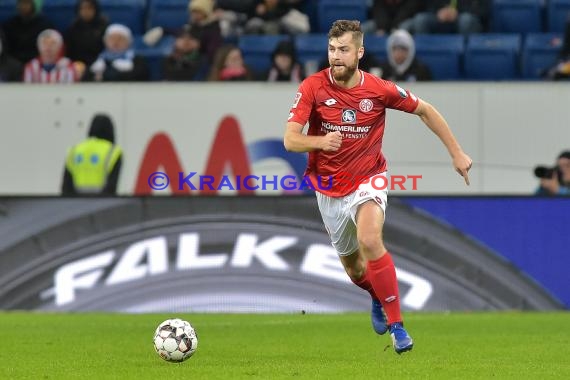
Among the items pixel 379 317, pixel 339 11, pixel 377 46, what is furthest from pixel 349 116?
pixel 339 11

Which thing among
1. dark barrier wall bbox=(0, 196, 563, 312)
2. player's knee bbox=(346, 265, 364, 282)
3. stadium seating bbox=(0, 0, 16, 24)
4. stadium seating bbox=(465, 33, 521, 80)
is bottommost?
dark barrier wall bbox=(0, 196, 563, 312)

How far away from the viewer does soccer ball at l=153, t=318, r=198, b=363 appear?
359 inches

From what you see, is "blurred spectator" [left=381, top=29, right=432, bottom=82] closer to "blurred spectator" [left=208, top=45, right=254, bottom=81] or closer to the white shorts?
"blurred spectator" [left=208, top=45, right=254, bottom=81]

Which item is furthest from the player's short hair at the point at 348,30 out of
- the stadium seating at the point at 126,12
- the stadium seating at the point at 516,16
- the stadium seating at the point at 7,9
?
the stadium seating at the point at 7,9

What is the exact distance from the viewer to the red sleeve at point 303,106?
32.8ft

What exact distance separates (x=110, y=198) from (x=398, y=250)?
3240 mm

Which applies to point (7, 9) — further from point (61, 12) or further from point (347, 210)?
point (347, 210)

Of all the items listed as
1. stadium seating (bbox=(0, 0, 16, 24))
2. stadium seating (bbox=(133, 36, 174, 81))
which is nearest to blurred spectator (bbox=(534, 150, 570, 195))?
stadium seating (bbox=(133, 36, 174, 81))

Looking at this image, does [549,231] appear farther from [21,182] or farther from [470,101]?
[21,182]

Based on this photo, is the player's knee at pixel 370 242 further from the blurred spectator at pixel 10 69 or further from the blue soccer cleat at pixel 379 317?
the blurred spectator at pixel 10 69

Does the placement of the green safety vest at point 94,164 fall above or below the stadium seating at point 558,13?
below

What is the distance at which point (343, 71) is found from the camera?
397 inches

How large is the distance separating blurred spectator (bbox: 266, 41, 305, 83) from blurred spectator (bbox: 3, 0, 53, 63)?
334 cm

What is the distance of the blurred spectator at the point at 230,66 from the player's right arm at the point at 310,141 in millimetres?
7735
